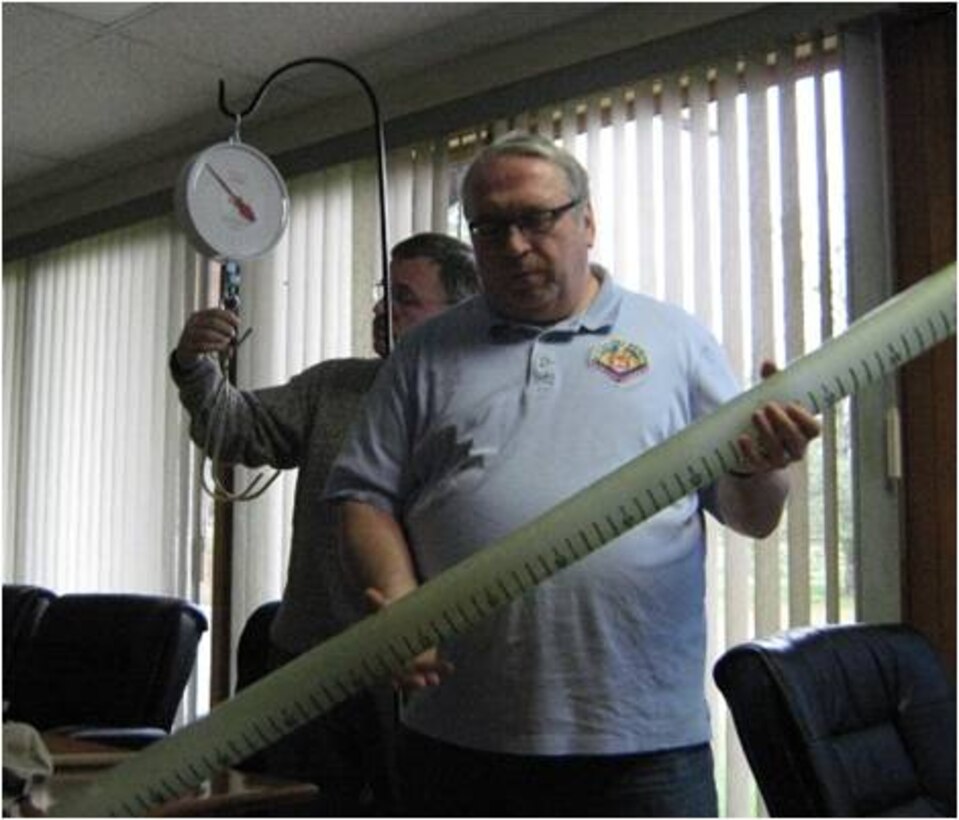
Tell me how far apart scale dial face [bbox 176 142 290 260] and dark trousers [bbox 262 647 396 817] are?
710mm

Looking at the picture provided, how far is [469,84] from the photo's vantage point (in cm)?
344

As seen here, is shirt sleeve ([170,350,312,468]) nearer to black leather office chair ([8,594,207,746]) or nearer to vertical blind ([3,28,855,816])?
black leather office chair ([8,594,207,746])

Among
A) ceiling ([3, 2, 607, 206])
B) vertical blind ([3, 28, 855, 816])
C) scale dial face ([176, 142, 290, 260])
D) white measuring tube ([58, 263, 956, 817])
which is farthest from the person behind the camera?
ceiling ([3, 2, 607, 206])

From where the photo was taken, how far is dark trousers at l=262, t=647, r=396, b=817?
84.1 inches

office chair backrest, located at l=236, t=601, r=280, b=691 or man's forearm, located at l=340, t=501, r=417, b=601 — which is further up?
man's forearm, located at l=340, t=501, r=417, b=601

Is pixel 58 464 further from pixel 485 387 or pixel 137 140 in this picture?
pixel 485 387

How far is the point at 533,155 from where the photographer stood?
1415mm

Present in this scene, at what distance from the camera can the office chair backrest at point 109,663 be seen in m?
2.68

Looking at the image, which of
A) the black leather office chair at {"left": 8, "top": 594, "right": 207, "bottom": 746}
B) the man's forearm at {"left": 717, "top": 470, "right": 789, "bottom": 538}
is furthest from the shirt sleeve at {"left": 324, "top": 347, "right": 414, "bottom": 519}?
the black leather office chair at {"left": 8, "top": 594, "right": 207, "bottom": 746}

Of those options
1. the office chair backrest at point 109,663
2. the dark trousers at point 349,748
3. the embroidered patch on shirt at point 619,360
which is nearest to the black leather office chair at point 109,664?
the office chair backrest at point 109,663

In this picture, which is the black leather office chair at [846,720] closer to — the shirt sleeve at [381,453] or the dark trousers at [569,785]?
the dark trousers at [569,785]

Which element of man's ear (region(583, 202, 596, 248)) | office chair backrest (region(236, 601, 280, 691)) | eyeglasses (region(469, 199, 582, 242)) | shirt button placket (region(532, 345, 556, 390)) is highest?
man's ear (region(583, 202, 596, 248))

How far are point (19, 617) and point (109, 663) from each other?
60cm

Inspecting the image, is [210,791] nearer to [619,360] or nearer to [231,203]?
[619,360]
